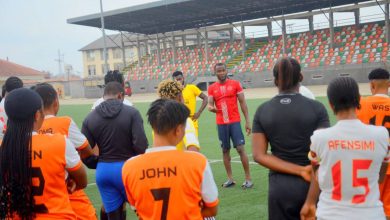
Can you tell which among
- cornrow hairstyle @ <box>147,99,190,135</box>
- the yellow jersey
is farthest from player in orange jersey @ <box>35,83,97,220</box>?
the yellow jersey

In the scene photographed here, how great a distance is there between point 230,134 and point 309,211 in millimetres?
4748

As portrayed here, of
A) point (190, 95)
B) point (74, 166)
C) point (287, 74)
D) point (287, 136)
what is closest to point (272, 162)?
point (287, 136)

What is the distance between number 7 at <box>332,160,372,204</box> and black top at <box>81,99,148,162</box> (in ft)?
7.43

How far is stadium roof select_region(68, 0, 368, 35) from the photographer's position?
38.9 m

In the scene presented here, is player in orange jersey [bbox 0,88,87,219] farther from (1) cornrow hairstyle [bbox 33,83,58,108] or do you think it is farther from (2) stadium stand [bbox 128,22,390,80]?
(2) stadium stand [bbox 128,22,390,80]

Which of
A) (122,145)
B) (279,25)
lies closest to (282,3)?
(279,25)

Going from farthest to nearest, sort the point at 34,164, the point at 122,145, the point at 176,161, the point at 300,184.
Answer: the point at 122,145, the point at 300,184, the point at 34,164, the point at 176,161

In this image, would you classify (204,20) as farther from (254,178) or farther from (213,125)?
(254,178)

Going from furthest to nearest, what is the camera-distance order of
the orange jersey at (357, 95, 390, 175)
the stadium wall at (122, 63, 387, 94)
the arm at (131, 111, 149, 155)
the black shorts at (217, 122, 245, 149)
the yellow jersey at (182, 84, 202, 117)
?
the stadium wall at (122, 63, 387, 94)
the yellow jersey at (182, 84, 202, 117)
the black shorts at (217, 122, 245, 149)
the arm at (131, 111, 149, 155)
the orange jersey at (357, 95, 390, 175)

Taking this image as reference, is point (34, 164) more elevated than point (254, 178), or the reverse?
point (34, 164)

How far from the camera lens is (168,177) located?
280 cm

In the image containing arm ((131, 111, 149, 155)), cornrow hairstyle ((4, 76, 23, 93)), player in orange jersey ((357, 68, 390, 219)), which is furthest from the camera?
cornrow hairstyle ((4, 76, 23, 93))

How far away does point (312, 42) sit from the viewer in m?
40.9

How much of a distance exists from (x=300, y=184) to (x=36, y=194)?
1846 millimetres
